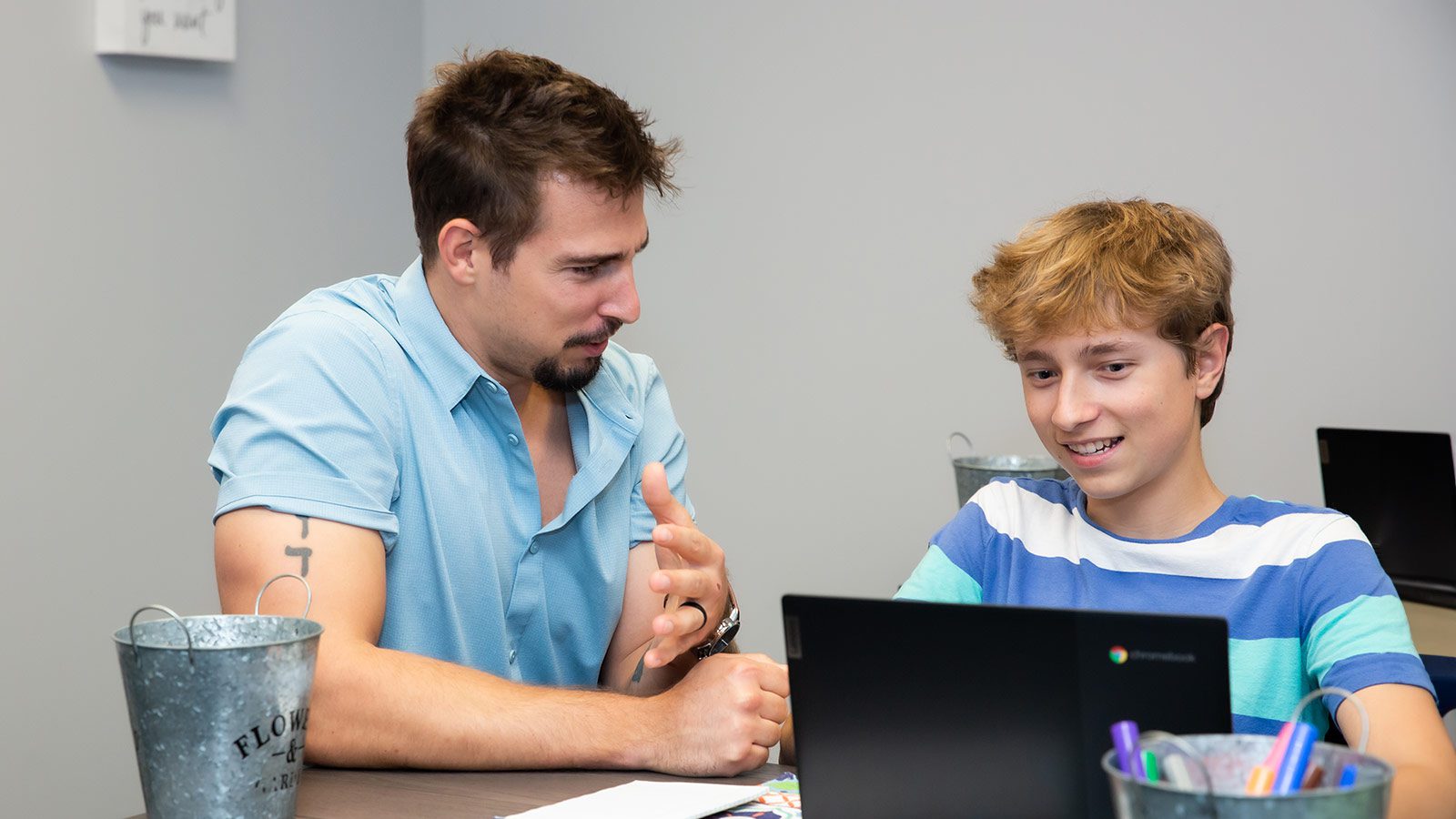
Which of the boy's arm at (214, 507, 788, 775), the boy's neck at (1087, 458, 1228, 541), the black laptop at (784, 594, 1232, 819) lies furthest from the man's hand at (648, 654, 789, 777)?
the boy's neck at (1087, 458, 1228, 541)

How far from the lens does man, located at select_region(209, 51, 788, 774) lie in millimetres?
1244

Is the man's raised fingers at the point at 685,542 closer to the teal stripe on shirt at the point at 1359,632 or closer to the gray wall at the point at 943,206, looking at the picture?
the teal stripe on shirt at the point at 1359,632

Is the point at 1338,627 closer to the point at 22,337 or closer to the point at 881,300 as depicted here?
the point at 881,300

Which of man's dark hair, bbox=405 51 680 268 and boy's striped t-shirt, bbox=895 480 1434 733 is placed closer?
boy's striped t-shirt, bbox=895 480 1434 733

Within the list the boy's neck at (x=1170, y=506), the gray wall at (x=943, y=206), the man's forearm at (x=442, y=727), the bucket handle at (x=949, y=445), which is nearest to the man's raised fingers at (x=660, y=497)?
the man's forearm at (x=442, y=727)

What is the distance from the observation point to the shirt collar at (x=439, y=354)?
1561 mm

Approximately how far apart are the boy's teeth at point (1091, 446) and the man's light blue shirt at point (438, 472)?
0.56m

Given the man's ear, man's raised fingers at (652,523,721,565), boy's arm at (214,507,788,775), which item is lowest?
boy's arm at (214,507,788,775)

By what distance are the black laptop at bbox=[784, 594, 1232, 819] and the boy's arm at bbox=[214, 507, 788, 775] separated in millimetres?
300

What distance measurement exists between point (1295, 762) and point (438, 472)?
40.6 inches

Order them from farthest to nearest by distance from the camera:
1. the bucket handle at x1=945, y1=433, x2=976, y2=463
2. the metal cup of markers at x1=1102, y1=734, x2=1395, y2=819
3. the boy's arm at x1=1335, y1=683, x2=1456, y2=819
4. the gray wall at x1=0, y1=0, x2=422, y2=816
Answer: the bucket handle at x1=945, y1=433, x2=976, y2=463, the gray wall at x1=0, y1=0, x2=422, y2=816, the boy's arm at x1=1335, y1=683, x2=1456, y2=819, the metal cup of markers at x1=1102, y1=734, x2=1395, y2=819

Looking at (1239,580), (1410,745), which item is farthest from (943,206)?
(1410,745)

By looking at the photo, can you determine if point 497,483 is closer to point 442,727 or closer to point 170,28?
point 442,727

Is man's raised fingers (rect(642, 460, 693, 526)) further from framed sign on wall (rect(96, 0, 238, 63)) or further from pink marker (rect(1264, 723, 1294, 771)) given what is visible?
framed sign on wall (rect(96, 0, 238, 63))
